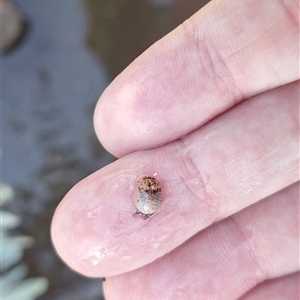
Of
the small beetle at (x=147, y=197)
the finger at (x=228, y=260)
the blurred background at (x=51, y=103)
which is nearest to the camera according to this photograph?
the small beetle at (x=147, y=197)

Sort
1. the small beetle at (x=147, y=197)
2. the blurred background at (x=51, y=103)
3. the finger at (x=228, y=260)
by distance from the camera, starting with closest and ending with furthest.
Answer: the small beetle at (x=147, y=197), the finger at (x=228, y=260), the blurred background at (x=51, y=103)

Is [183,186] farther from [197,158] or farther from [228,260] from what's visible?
[228,260]

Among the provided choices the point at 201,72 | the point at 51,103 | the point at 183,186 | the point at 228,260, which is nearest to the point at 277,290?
the point at 228,260

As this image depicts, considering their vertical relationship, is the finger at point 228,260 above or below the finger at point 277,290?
above

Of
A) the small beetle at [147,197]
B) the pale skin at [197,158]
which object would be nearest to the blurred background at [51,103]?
the pale skin at [197,158]

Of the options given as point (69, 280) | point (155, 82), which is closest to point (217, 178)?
point (155, 82)

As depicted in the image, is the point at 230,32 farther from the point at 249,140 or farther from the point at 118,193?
the point at 118,193

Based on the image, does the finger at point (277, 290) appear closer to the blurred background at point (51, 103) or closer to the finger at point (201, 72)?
the finger at point (201, 72)
